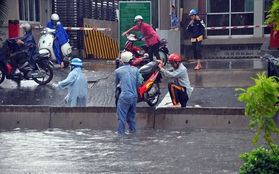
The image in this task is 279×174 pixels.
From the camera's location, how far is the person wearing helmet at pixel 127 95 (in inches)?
504

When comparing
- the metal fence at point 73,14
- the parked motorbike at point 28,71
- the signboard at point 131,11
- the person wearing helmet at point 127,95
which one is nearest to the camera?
the person wearing helmet at point 127,95

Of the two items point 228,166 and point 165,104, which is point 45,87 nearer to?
point 165,104

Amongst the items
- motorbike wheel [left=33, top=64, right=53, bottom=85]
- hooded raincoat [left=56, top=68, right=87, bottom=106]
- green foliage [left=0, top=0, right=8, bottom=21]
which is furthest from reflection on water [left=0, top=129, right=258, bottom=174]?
green foliage [left=0, top=0, right=8, bottom=21]

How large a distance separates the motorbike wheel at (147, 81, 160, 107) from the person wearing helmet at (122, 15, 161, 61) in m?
4.16

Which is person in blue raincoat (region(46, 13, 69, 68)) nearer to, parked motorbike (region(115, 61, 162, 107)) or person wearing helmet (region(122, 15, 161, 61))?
person wearing helmet (region(122, 15, 161, 61))

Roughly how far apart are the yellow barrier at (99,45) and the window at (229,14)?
3.95m

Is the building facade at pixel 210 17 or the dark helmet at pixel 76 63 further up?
the building facade at pixel 210 17

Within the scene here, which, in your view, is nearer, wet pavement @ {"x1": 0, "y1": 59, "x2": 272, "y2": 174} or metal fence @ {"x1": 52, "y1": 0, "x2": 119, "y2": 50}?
wet pavement @ {"x1": 0, "y1": 59, "x2": 272, "y2": 174}

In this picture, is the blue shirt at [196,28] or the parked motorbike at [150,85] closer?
the parked motorbike at [150,85]

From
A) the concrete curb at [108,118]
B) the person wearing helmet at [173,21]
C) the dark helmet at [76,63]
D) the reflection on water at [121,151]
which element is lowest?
the reflection on water at [121,151]

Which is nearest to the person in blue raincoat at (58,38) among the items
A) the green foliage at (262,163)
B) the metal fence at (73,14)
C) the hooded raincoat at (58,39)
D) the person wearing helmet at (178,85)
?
the hooded raincoat at (58,39)

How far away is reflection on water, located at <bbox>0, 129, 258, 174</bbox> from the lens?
9531 millimetres

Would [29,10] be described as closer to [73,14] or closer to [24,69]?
[73,14]

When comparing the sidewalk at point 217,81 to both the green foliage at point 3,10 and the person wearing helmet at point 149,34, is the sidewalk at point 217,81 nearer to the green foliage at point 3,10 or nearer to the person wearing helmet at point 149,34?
the person wearing helmet at point 149,34
